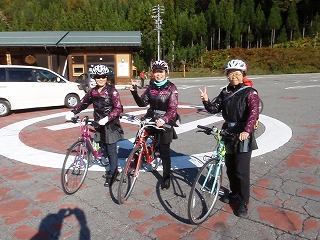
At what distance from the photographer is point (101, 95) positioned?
3.79 metres

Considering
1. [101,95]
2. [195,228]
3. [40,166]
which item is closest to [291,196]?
[195,228]

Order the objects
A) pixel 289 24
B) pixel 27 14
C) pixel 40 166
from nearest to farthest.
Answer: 1. pixel 40 166
2. pixel 289 24
3. pixel 27 14

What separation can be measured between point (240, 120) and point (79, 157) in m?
2.28

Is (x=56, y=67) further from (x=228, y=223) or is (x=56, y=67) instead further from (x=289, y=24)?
(x=289, y=24)

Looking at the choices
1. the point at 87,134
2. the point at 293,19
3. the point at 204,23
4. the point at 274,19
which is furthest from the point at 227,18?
the point at 87,134

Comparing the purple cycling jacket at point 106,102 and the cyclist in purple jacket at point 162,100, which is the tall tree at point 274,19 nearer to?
the cyclist in purple jacket at point 162,100

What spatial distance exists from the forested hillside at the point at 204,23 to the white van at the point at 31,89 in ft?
113

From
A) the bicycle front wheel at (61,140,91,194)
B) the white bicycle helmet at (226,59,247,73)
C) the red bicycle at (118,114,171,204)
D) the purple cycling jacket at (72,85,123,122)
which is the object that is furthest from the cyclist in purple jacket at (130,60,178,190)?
the bicycle front wheel at (61,140,91,194)

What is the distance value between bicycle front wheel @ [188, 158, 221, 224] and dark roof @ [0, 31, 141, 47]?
1962 cm

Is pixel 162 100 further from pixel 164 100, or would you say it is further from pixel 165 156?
pixel 165 156

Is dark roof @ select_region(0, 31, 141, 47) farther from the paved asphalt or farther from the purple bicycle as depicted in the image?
the purple bicycle

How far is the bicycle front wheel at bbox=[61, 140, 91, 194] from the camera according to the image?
12.7 ft

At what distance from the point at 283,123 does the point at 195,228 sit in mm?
5919

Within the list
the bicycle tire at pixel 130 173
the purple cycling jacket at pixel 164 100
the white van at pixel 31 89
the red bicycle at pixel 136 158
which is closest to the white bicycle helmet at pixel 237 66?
the purple cycling jacket at pixel 164 100
